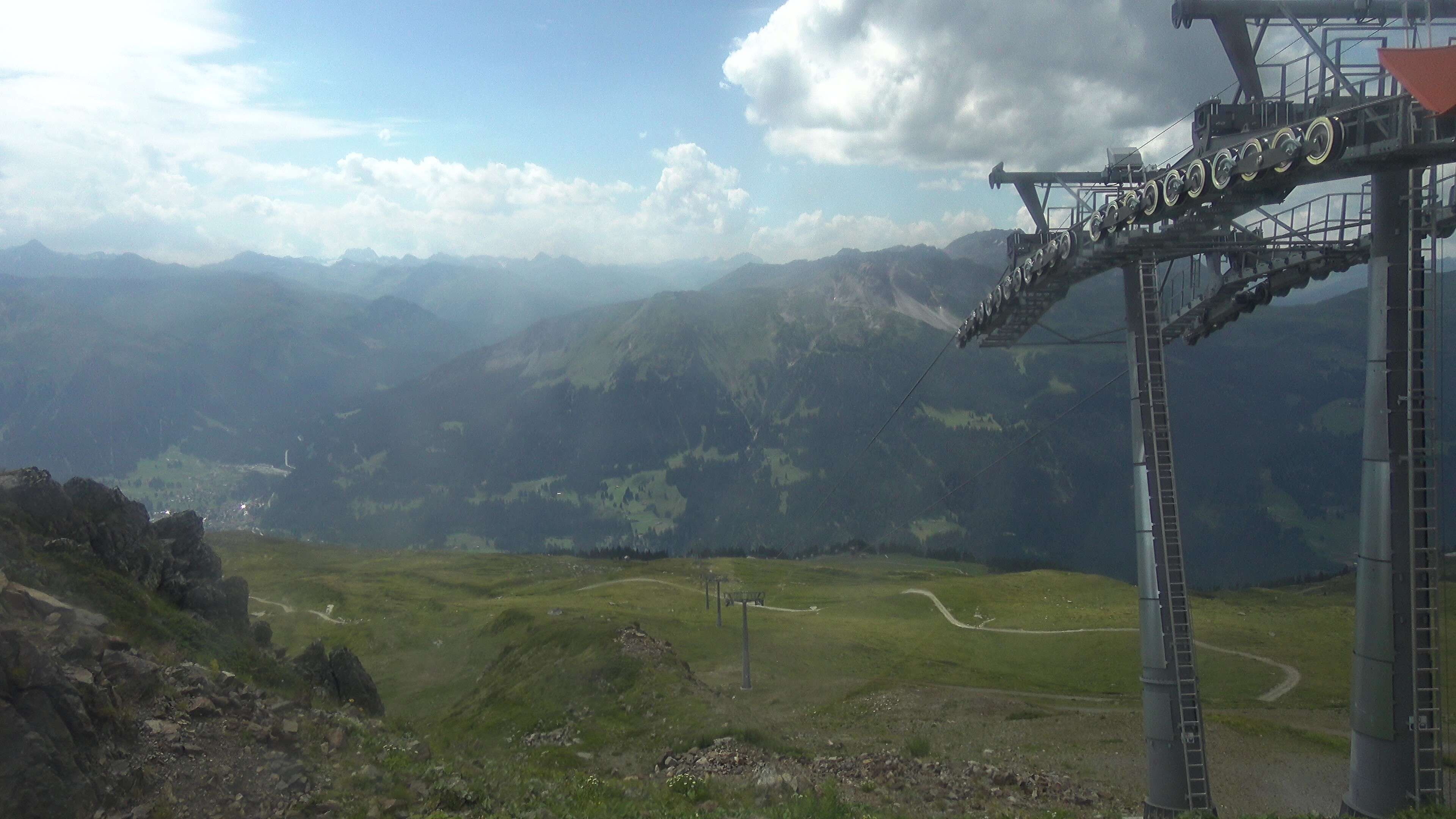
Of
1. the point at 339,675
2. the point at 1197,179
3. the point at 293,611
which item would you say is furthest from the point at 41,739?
the point at 293,611

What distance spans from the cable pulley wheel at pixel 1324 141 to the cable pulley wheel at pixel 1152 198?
11.4 ft

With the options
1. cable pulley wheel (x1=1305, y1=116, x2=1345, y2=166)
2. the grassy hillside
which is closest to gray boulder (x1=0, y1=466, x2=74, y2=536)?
the grassy hillside

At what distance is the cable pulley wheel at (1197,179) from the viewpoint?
1761 cm

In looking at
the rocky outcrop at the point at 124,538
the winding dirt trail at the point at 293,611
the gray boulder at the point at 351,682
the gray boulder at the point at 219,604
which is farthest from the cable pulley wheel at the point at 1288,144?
the winding dirt trail at the point at 293,611

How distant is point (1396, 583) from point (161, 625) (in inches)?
1221

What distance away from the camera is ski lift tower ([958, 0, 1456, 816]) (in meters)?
16.0

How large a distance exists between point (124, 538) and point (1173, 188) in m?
33.1

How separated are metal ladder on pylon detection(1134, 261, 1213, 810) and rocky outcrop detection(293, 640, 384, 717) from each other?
24746 millimetres

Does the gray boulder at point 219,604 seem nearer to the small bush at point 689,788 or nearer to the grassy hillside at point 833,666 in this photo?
the grassy hillside at point 833,666

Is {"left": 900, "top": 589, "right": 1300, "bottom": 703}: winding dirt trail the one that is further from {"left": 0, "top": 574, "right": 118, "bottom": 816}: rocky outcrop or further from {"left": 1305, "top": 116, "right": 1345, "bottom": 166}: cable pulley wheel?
{"left": 0, "top": 574, "right": 118, "bottom": 816}: rocky outcrop

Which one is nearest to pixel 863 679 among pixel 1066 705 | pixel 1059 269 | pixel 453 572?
pixel 1066 705

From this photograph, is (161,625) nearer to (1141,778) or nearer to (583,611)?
(1141,778)

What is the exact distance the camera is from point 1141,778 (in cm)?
2889

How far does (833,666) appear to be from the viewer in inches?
2601
